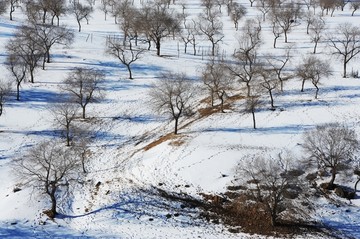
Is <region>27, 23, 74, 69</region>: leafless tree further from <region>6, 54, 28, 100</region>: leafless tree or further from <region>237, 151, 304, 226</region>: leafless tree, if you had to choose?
<region>237, 151, 304, 226</region>: leafless tree

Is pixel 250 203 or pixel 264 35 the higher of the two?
pixel 264 35

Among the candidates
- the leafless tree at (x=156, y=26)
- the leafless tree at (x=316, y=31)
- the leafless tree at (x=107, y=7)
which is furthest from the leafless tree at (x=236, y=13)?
the leafless tree at (x=107, y=7)

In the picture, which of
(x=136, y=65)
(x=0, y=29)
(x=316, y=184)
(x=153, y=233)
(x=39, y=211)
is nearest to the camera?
(x=153, y=233)

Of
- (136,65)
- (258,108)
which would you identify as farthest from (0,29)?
(258,108)

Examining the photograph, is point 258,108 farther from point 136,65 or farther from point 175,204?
point 136,65

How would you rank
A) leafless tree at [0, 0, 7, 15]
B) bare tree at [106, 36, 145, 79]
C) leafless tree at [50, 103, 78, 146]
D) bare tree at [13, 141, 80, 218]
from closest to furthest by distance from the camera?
bare tree at [13, 141, 80, 218] < leafless tree at [50, 103, 78, 146] < bare tree at [106, 36, 145, 79] < leafless tree at [0, 0, 7, 15]

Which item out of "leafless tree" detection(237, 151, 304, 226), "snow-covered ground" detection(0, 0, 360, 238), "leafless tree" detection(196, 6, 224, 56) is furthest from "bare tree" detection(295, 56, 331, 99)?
"leafless tree" detection(196, 6, 224, 56)

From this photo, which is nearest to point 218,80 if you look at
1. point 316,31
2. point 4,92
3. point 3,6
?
point 4,92

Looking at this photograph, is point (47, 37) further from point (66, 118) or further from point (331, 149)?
point (331, 149)
